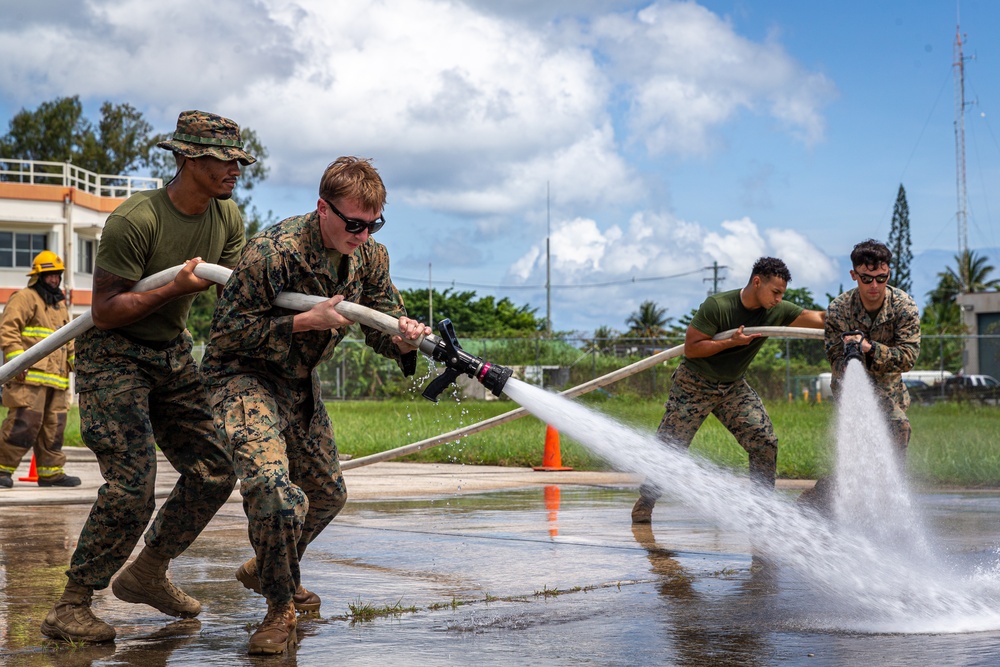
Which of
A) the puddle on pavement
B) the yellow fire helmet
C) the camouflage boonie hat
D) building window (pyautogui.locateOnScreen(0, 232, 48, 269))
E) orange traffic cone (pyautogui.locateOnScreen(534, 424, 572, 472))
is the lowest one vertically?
the puddle on pavement

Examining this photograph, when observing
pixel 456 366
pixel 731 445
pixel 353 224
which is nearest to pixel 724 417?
pixel 456 366

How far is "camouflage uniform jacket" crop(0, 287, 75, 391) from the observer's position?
10250 millimetres

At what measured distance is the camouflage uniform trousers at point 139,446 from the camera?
4.76 metres

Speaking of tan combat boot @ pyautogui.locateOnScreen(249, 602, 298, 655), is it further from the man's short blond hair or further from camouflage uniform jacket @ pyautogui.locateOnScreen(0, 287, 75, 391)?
camouflage uniform jacket @ pyautogui.locateOnScreen(0, 287, 75, 391)

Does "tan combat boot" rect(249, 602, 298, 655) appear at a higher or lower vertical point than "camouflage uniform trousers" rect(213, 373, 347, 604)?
lower

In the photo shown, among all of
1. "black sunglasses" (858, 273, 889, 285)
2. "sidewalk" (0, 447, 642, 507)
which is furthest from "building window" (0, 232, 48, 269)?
"black sunglasses" (858, 273, 889, 285)

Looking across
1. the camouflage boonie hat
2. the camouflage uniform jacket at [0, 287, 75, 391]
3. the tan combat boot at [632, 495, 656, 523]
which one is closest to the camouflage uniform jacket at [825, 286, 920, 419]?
the tan combat boot at [632, 495, 656, 523]

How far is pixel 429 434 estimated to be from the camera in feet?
52.0

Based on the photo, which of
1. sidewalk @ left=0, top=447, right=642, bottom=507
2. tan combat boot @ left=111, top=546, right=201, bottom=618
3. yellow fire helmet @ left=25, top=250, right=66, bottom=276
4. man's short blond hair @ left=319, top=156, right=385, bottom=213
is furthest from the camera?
yellow fire helmet @ left=25, top=250, right=66, bottom=276

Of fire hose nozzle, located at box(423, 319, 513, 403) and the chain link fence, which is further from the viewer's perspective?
the chain link fence

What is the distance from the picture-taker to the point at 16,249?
143ft

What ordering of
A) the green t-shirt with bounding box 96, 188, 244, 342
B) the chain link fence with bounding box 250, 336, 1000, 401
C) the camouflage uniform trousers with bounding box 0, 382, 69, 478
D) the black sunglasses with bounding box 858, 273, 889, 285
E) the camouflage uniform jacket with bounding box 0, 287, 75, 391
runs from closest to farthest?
the green t-shirt with bounding box 96, 188, 244, 342 < the black sunglasses with bounding box 858, 273, 889, 285 < the camouflage uniform trousers with bounding box 0, 382, 69, 478 < the camouflage uniform jacket with bounding box 0, 287, 75, 391 < the chain link fence with bounding box 250, 336, 1000, 401

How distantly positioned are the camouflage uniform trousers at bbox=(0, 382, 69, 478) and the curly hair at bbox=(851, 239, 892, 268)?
6.59m

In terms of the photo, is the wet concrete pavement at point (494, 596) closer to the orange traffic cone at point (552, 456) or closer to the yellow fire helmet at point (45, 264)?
the yellow fire helmet at point (45, 264)
